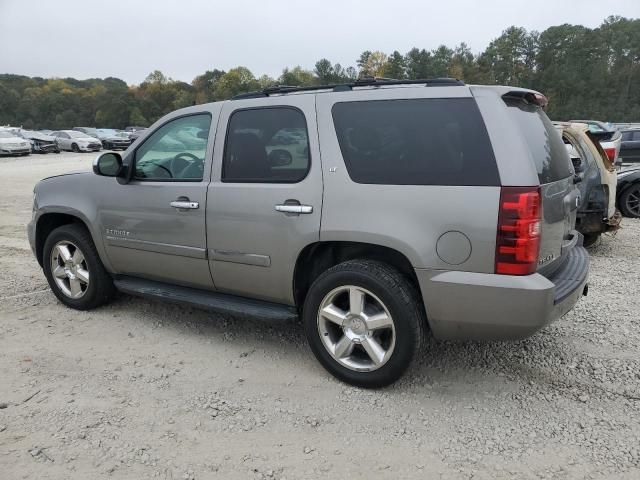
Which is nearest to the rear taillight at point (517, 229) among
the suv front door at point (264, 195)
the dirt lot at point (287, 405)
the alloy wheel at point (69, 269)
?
the dirt lot at point (287, 405)

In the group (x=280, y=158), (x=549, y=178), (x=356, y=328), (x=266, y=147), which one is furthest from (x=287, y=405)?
(x=549, y=178)

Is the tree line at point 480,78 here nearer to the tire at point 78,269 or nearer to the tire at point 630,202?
the tire at point 630,202

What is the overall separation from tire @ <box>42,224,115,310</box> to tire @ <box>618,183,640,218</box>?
900cm

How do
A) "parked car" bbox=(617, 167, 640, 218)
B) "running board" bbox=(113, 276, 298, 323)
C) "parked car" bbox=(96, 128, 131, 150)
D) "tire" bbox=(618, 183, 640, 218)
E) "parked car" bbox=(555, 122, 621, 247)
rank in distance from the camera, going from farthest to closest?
"parked car" bbox=(96, 128, 131, 150), "tire" bbox=(618, 183, 640, 218), "parked car" bbox=(617, 167, 640, 218), "parked car" bbox=(555, 122, 621, 247), "running board" bbox=(113, 276, 298, 323)

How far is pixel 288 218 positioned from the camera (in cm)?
337

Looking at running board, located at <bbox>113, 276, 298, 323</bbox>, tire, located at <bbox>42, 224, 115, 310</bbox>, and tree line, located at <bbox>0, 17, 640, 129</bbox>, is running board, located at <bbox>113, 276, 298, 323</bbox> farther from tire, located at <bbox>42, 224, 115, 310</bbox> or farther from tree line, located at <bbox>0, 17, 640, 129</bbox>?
tree line, located at <bbox>0, 17, 640, 129</bbox>

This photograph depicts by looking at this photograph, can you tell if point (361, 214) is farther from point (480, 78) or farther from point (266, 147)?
point (480, 78)

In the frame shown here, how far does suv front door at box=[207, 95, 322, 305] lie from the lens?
3352mm

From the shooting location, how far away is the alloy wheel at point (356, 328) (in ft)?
10.4

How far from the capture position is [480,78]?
267 feet

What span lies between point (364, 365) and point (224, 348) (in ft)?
3.98

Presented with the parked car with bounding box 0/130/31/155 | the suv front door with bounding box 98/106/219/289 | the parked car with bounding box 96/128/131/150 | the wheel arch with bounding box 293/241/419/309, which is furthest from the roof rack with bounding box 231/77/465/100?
the parked car with bounding box 96/128/131/150

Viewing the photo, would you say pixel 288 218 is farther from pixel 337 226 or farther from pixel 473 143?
pixel 473 143

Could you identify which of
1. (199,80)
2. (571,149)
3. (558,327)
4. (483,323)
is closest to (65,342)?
(483,323)
